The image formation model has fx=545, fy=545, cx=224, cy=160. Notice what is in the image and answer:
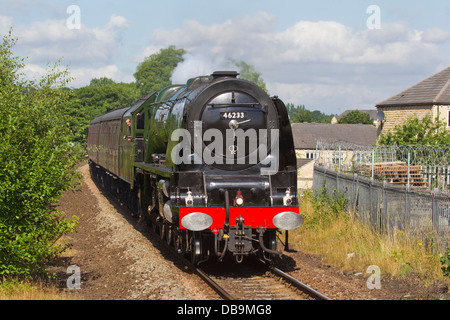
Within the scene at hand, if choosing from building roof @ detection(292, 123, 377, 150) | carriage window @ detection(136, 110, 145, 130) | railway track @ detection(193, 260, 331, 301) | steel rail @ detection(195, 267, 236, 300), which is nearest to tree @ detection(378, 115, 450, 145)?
carriage window @ detection(136, 110, 145, 130)

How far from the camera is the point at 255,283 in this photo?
943cm

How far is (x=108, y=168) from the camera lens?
2188 centimetres

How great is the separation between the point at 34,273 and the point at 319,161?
58.7ft

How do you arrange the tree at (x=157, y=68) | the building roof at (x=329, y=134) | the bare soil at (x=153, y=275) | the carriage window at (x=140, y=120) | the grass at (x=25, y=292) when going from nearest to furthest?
1. the grass at (x=25, y=292)
2. the bare soil at (x=153, y=275)
3. the carriage window at (x=140, y=120)
4. the building roof at (x=329, y=134)
5. the tree at (x=157, y=68)

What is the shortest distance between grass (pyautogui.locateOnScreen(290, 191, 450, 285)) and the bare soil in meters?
0.30

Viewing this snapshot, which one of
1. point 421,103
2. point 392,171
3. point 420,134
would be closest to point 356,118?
point 421,103

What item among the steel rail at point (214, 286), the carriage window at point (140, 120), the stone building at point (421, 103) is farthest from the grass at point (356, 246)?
the stone building at point (421, 103)

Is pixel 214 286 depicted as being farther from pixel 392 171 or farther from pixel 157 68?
pixel 157 68

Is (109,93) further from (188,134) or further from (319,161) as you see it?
(188,134)

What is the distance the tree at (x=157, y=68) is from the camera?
87.6 meters

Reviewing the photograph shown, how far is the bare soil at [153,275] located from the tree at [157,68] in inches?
2901

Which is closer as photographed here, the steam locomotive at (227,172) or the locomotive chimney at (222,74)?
the steam locomotive at (227,172)

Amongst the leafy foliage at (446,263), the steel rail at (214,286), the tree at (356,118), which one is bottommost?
the steel rail at (214,286)

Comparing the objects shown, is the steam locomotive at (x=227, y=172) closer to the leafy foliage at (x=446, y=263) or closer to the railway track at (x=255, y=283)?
the railway track at (x=255, y=283)
